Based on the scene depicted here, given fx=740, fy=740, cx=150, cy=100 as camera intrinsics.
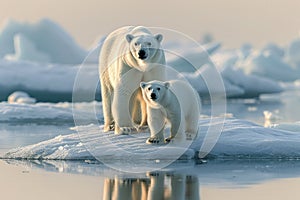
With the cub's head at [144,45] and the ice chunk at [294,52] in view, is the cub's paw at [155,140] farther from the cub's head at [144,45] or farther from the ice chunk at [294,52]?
the ice chunk at [294,52]

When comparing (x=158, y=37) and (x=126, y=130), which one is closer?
(x=158, y=37)

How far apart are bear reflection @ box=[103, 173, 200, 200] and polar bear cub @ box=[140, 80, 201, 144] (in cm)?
94

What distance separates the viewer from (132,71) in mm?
8125

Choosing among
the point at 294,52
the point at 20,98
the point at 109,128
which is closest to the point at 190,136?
the point at 109,128

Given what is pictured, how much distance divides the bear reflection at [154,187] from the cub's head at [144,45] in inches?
59.9

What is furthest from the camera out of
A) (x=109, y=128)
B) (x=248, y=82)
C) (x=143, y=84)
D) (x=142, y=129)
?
(x=248, y=82)

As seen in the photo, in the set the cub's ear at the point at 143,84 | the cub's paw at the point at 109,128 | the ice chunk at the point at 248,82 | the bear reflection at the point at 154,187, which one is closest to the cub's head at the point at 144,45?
the cub's ear at the point at 143,84

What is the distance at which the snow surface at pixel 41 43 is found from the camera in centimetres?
2223

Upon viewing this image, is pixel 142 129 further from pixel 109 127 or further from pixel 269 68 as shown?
pixel 269 68

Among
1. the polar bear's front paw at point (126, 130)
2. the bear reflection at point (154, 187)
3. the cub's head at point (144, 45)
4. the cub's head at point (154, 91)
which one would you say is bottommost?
the bear reflection at point (154, 187)

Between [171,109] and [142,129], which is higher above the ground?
[171,109]

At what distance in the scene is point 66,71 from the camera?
20.6m

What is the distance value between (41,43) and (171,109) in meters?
15.5

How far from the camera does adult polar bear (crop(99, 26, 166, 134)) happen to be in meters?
7.91
